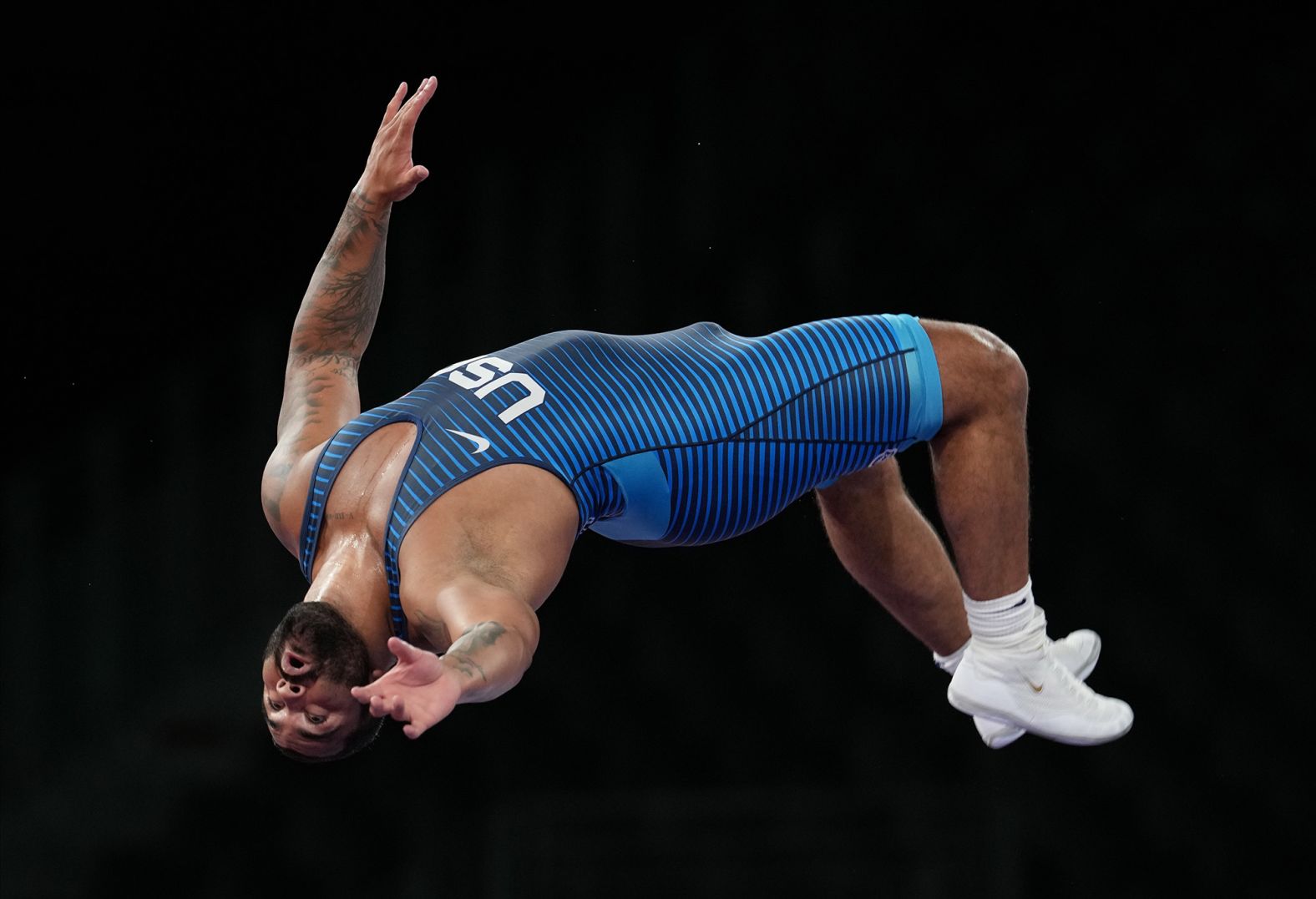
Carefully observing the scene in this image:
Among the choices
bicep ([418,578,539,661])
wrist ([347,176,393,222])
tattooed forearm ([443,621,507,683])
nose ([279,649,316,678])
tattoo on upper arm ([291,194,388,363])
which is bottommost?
nose ([279,649,316,678])

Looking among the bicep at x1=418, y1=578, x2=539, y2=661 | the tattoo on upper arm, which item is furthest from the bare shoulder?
the bicep at x1=418, y1=578, x2=539, y2=661

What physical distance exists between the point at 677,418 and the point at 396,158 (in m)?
0.55

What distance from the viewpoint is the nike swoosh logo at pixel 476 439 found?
2127 mm

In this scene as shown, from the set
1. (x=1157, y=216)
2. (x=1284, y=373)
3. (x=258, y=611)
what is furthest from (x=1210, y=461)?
(x=258, y=611)

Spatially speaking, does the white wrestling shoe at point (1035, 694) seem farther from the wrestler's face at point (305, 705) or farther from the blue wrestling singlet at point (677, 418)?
the wrestler's face at point (305, 705)

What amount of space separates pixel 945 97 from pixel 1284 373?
0.98m

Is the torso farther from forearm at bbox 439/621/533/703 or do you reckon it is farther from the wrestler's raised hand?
the wrestler's raised hand

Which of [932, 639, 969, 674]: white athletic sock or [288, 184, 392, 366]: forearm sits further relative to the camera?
[932, 639, 969, 674]: white athletic sock

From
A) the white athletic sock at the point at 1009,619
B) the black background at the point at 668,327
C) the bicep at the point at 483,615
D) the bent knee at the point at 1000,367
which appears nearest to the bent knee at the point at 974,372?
the bent knee at the point at 1000,367

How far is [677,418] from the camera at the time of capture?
7.29 feet

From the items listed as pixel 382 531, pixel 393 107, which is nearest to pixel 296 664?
pixel 382 531

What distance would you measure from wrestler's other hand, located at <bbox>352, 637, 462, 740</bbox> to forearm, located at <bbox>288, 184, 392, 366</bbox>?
0.90 meters

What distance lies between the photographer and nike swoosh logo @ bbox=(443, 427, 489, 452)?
213 cm

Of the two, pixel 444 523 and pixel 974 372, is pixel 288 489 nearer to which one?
pixel 444 523
